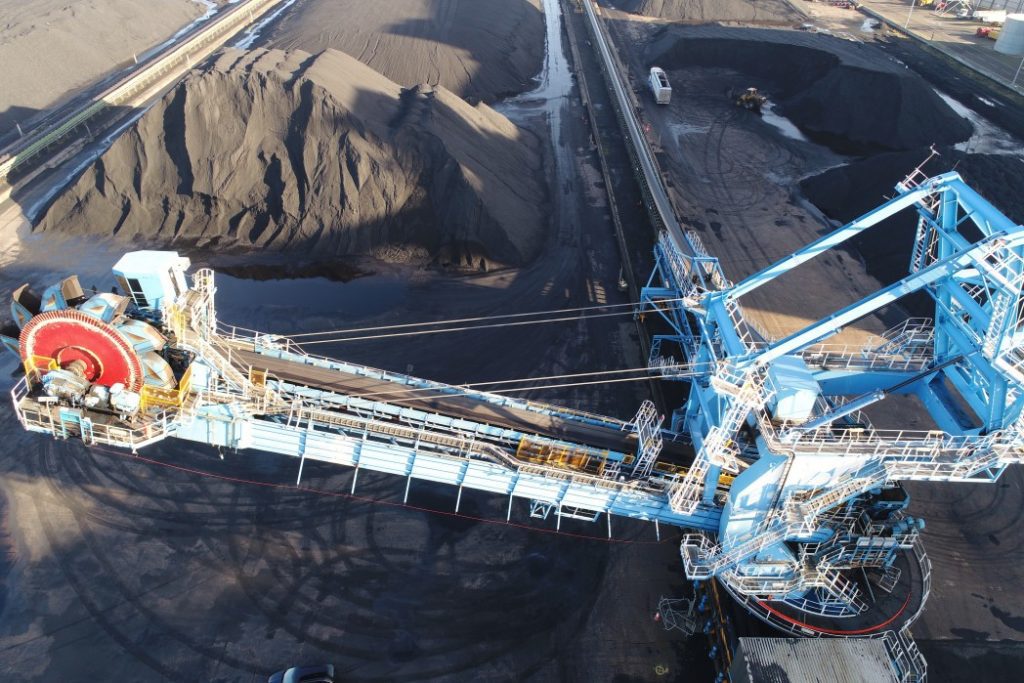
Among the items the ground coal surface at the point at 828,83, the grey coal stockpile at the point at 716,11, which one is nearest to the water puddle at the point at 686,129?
the ground coal surface at the point at 828,83

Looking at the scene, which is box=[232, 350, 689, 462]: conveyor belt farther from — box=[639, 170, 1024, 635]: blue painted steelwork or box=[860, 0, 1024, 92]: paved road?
box=[860, 0, 1024, 92]: paved road

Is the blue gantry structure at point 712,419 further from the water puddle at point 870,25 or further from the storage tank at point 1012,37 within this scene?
the water puddle at point 870,25

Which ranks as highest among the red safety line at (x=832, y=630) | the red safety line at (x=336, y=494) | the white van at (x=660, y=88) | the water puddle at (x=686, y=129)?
the white van at (x=660, y=88)

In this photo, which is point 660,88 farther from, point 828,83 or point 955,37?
point 955,37

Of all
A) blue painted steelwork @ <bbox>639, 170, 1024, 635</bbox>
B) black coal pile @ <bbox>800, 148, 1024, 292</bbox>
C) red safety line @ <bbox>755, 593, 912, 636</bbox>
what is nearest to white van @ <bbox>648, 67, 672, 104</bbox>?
black coal pile @ <bbox>800, 148, 1024, 292</bbox>

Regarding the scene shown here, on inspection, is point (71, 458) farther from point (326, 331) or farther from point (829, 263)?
point (829, 263)
